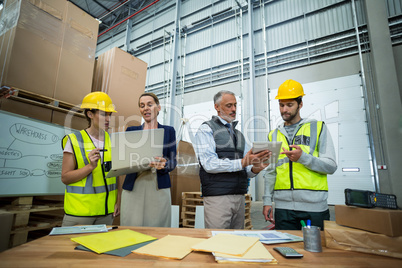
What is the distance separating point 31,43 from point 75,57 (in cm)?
54

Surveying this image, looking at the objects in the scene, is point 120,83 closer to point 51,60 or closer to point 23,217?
point 51,60

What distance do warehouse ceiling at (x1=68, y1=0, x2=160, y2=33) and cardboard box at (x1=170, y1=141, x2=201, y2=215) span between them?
8.51 m

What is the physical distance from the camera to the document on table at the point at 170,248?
0.83 m

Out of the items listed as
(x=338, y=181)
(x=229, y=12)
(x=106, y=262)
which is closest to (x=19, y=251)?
(x=106, y=262)

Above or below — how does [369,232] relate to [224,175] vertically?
below

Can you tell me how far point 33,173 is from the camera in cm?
237

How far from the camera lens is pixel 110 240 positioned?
99 centimetres

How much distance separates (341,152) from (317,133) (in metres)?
4.56

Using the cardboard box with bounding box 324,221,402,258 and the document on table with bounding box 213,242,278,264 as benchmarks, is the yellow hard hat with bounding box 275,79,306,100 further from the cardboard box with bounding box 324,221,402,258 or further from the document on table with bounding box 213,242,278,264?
the document on table with bounding box 213,242,278,264

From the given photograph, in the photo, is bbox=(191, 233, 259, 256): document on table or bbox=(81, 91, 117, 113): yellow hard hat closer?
bbox=(191, 233, 259, 256): document on table

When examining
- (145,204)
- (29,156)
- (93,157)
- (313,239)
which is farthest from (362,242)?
(29,156)

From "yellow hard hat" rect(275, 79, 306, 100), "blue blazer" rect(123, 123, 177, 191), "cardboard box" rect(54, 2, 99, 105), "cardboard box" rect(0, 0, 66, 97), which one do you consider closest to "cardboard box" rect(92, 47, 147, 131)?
"cardboard box" rect(54, 2, 99, 105)

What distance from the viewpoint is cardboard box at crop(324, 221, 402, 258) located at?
877mm

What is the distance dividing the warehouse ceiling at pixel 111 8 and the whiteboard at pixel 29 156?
29.8ft
